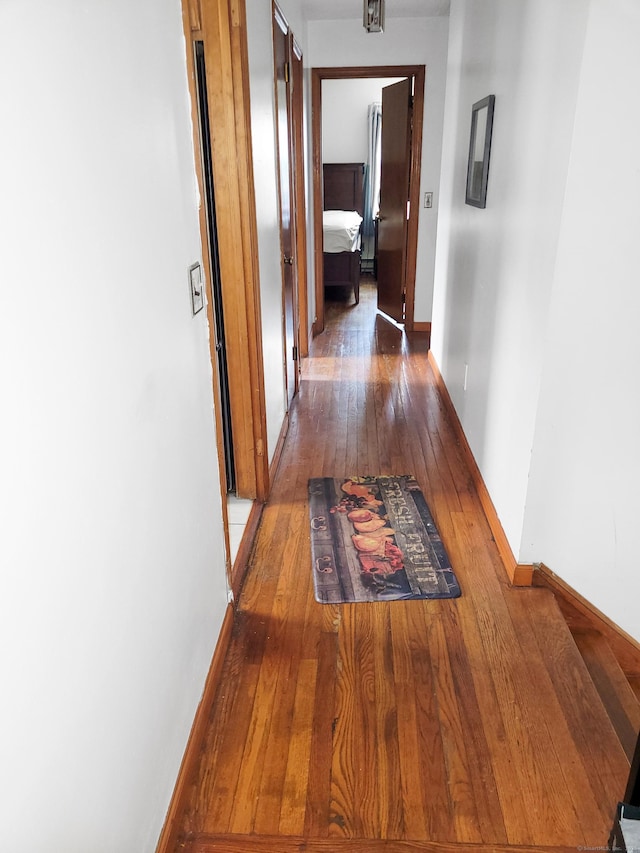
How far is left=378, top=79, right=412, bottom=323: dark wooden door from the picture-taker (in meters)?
5.44

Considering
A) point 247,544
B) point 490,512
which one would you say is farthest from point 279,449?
point 490,512

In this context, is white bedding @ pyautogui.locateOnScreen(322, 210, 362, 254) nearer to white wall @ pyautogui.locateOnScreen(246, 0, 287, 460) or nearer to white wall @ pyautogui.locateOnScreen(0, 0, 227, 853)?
white wall @ pyautogui.locateOnScreen(246, 0, 287, 460)

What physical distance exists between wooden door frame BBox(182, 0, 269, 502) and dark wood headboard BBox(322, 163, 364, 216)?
5.88 metres

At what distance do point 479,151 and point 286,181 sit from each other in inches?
42.7

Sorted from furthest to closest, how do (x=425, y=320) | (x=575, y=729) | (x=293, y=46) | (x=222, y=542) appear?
(x=425, y=320) → (x=293, y=46) → (x=222, y=542) → (x=575, y=729)

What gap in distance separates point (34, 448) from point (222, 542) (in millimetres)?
1282

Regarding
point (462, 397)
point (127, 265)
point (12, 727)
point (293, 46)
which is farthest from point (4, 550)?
point (293, 46)

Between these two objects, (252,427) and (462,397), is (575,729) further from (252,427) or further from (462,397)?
(462,397)

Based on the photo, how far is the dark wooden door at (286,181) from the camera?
11.0ft

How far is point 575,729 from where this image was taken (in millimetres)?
1805

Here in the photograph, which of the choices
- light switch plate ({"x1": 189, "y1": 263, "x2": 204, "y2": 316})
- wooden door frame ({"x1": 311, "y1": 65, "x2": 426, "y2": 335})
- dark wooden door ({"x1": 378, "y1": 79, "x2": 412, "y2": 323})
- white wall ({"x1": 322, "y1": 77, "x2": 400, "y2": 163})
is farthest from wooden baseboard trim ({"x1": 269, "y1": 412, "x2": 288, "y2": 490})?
white wall ({"x1": 322, "y1": 77, "x2": 400, "y2": 163})

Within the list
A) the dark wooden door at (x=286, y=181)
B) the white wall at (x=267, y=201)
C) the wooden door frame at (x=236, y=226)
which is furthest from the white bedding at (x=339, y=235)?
the wooden door frame at (x=236, y=226)

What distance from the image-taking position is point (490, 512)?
2.78m

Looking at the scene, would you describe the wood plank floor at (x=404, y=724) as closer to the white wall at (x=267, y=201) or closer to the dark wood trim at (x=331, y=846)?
the dark wood trim at (x=331, y=846)
